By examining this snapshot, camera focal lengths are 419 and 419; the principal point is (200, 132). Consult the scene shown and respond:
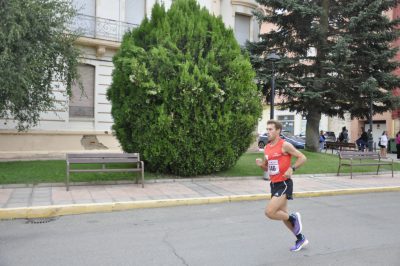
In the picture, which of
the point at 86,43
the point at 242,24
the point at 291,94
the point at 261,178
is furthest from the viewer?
the point at 242,24

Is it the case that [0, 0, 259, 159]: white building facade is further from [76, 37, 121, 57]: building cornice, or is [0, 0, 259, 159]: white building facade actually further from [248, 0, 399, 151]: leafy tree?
[248, 0, 399, 151]: leafy tree

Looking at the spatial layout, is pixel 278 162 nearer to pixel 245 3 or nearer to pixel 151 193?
pixel 151 193

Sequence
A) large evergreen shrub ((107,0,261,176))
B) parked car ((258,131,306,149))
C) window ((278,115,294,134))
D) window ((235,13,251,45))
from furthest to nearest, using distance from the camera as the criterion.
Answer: window ((278,115,294,134))
parked car ((258,131,306,149))
window ((235,13,251,45))
large evergreen shrub ((107,0,261,176))

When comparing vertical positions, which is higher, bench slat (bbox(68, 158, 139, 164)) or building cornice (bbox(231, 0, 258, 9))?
building cornice (bbox(231, 0, 258, 9))

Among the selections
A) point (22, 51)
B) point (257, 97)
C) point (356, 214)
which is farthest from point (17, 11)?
point (356, 214)

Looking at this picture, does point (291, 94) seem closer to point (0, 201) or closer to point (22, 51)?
point (22, 51)

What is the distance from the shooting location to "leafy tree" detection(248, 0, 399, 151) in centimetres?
1877

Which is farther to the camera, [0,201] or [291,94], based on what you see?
[291,94]

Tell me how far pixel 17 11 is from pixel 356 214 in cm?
931

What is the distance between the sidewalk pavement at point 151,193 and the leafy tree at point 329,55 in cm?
706

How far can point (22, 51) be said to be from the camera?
36.6ft

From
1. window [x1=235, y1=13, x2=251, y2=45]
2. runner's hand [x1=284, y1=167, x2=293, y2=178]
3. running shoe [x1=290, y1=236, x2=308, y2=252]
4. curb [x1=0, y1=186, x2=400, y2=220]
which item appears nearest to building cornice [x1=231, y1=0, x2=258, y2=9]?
window [x1=235, y1=13, x2=251, y2=45]

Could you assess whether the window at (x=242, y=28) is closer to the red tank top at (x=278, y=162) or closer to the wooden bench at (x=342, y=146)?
the wooden bench at (x=342, y=146)

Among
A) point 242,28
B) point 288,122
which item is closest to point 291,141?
point 242,28
